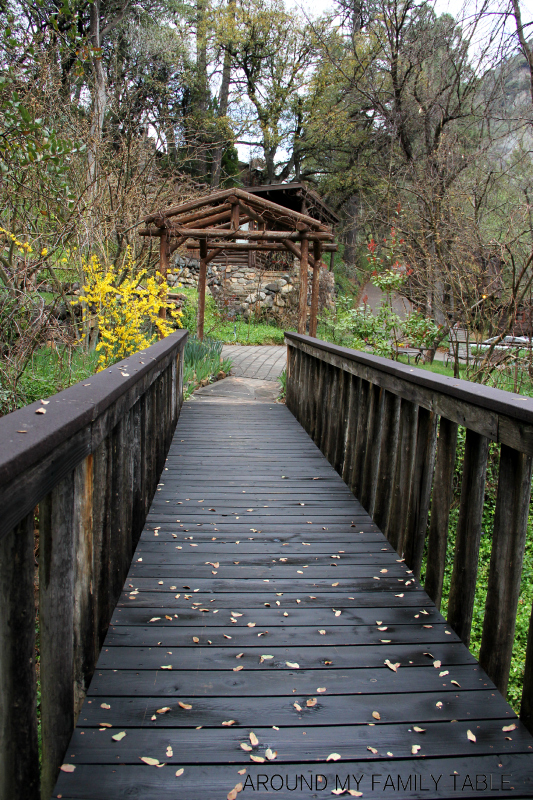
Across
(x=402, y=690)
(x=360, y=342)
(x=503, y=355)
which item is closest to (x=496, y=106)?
(x=360, y=342)

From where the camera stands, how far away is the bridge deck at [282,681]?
1.40 meters

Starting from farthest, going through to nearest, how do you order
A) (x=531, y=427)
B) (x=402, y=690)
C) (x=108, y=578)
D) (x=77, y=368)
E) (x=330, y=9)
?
(x=330, y=9)
(x=77, y=368)
(x=108, y=578)
(x=402, y=690)
(x=531, y=427)

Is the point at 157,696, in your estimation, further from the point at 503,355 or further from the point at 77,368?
the point at 503,355

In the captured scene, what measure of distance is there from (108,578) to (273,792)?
86cm

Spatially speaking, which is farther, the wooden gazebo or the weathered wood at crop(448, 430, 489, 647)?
the wooden gazebo

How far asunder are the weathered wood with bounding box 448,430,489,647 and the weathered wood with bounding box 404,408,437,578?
391 mm

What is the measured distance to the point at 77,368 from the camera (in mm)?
6203

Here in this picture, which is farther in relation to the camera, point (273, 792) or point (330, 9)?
point (330, 9)

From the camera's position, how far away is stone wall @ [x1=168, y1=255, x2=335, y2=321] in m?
18.9

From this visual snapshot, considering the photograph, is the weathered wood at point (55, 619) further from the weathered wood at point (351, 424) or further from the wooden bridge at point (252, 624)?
the weathered wood at point (351, 424)

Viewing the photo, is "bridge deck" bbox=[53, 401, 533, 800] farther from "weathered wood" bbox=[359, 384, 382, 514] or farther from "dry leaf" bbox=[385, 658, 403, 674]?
"weathered wood" bbox=[359, 384, 382, 514]

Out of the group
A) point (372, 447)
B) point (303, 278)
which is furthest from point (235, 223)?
point (372, 447)

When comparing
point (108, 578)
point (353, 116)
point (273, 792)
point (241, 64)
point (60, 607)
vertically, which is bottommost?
point (273, 792)

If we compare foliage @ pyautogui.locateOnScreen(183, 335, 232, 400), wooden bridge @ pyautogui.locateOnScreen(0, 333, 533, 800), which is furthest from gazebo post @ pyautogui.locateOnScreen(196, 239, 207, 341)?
wooden bridge @ pyautogui.locateOnScreen(0, 333, 533, 800)
